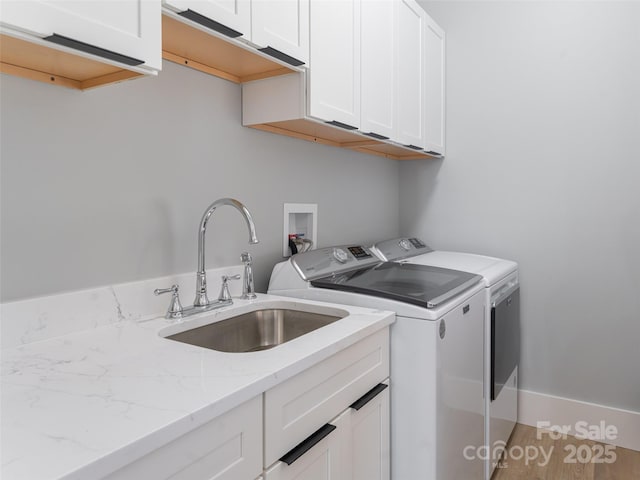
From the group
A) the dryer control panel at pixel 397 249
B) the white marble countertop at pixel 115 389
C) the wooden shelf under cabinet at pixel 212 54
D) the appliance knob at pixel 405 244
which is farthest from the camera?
the appliance knob at pixel 405 244

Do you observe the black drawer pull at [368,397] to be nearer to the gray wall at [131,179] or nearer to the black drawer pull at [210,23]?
the gray wall at [131,179]

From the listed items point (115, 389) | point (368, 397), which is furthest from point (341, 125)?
point (115, 389)

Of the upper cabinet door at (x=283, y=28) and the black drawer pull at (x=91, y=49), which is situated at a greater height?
the upper cabinet door at (x=283, y=28)

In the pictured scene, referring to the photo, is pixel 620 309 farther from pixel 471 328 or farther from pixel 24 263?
pixel 24 263

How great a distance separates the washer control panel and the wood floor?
46.4 inches

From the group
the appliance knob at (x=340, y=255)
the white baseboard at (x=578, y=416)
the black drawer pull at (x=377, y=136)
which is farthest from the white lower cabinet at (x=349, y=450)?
the white baseboard at (x=578, y=416)

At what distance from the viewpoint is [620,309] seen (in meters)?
2.27

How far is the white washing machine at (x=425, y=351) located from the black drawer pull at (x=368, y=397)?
89 mm

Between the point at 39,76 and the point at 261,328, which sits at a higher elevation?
the point at 39,76

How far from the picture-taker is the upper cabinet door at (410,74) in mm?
2098

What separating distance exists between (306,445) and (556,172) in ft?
6.92

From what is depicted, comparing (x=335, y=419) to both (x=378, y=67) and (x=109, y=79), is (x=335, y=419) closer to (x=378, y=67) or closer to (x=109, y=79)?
(x=109, y=79)

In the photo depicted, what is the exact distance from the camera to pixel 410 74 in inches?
87.3

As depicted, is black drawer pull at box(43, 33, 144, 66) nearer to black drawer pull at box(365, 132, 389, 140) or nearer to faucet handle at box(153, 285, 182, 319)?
faucet handle at box(153, 285, 182, 319)
